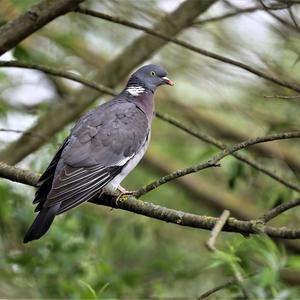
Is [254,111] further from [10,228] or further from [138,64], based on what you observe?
[10,228]

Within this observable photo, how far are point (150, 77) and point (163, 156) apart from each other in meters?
2.17

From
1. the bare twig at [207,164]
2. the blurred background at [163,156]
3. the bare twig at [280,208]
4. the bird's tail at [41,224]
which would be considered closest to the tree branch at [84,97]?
the blurred background at [163,156]

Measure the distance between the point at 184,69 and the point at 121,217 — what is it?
5.19ft

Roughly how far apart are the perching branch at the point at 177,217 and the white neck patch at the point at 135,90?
1.35 m

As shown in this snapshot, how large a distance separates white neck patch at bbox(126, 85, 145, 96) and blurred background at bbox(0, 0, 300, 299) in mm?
174

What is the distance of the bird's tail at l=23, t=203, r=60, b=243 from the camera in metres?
3.60

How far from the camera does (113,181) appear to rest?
4.31 meters

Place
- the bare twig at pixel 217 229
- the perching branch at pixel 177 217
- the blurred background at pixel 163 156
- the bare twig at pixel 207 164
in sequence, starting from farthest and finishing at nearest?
the blurred background at pixel 163 156 → the bare twig at pixel 207 164 → the perching branch at pixel 177 217 → the bare twig at pixel 217 229

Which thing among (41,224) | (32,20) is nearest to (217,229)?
(41,224)

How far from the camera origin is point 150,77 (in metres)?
5.29

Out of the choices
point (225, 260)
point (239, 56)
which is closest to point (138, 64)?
point (239, 56)

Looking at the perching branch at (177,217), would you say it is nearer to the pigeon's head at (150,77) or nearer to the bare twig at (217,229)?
the bare twig at (217,229)

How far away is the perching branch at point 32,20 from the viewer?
3789 millimetres

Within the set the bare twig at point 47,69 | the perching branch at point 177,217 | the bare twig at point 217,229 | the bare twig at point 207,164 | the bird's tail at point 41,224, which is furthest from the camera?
the bare twig at point 47,69
